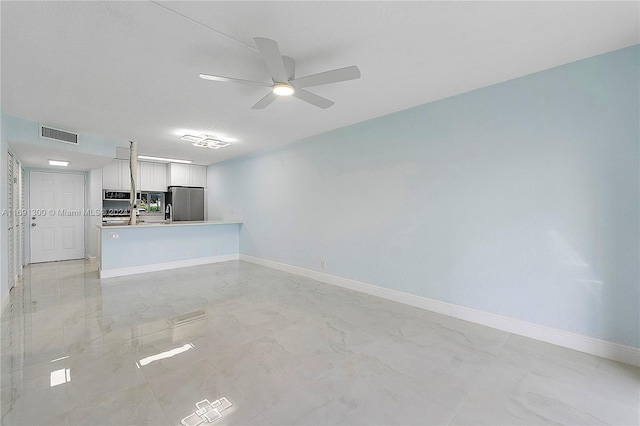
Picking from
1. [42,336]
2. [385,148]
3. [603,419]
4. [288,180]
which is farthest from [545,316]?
[42,336]

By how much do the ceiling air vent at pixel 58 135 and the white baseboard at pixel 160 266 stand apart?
219 centimetres

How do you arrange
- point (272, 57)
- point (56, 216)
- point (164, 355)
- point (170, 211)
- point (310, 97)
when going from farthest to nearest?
point (170, 211) < point (56, 216) < point (310, 97) < point (164, 355) < point (272, 57)

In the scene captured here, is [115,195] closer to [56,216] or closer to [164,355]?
[56,216]

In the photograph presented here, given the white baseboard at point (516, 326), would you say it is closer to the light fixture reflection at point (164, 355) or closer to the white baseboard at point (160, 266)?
the light fixture reflection at point (164, 355)

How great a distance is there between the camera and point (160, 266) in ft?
18.1

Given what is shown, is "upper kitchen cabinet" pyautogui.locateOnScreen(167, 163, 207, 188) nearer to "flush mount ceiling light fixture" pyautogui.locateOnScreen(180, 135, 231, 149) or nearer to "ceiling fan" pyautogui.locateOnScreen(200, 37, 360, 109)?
"flush mount ceiling light fixture" pyautogui.locateOnScreen(180, 135, 231, 149)

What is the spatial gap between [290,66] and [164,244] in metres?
4.69

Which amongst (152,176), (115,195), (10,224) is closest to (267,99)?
(10,224)

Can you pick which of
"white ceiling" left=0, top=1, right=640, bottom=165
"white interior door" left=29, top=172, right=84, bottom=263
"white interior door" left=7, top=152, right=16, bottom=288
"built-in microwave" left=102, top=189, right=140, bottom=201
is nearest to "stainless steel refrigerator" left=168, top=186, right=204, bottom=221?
"built-in microwave" left=102, top=189, right=140, bottom=201

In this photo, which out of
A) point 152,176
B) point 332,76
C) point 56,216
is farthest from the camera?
point 152,176

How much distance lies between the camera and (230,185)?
22.8 feet

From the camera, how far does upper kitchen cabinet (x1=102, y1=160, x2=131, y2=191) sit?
6.61 meters

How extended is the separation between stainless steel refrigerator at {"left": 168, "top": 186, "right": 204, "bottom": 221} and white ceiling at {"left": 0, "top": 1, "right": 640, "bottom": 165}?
3.80 m

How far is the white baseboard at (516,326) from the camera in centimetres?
228
